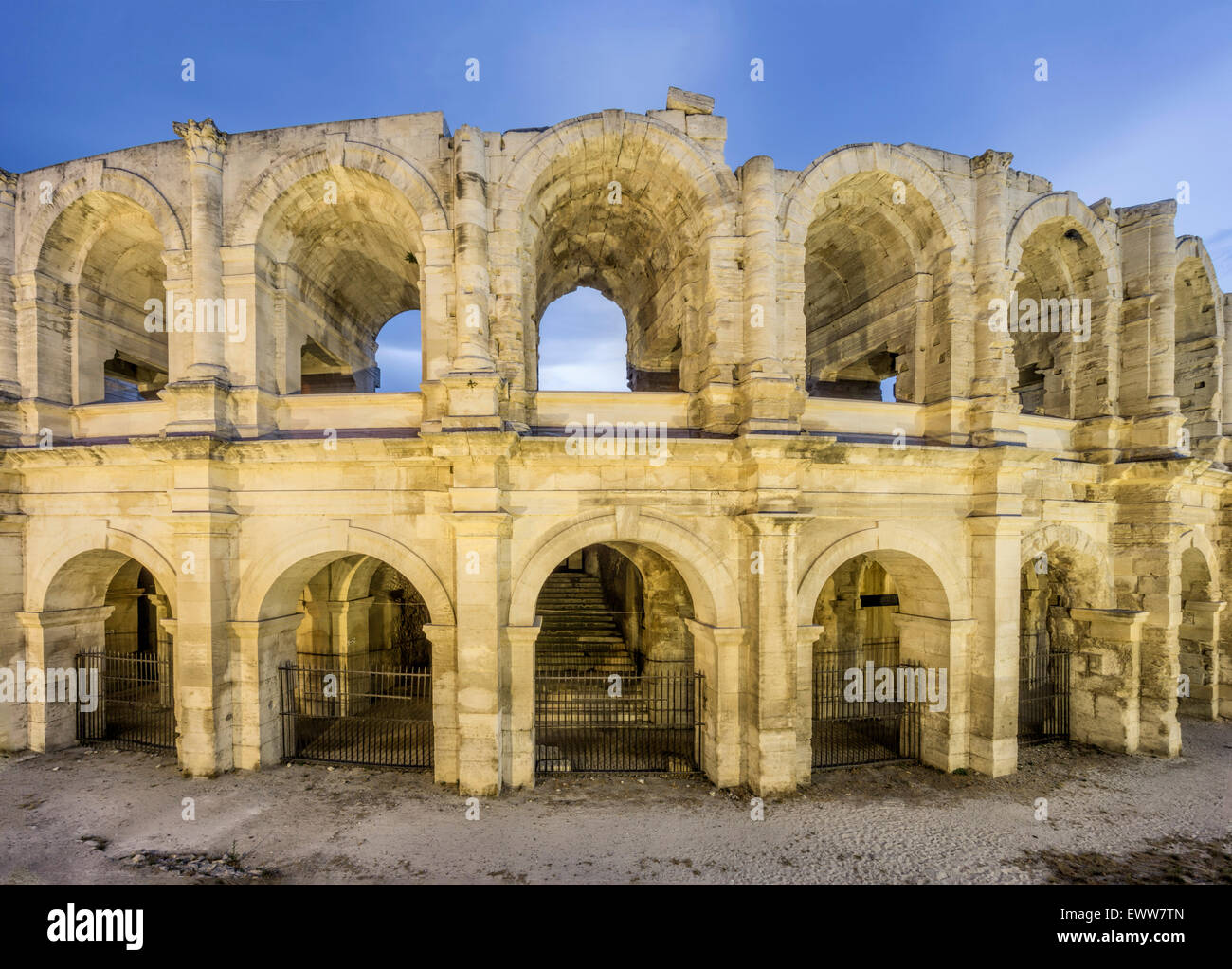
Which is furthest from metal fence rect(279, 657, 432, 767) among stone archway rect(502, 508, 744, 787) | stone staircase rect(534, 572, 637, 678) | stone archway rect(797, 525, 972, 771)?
stone archway rect(797, 525, 972, 771)

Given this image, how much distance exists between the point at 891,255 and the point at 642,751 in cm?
1036

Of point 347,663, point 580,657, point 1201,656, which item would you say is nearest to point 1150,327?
point 1201,656

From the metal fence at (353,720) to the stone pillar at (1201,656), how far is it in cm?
1642

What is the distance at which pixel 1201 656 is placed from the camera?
1241cm

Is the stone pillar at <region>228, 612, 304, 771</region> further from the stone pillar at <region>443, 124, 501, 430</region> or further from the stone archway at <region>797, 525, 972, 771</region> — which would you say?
the stone archway at <region>797, 525, 972, 771</region>

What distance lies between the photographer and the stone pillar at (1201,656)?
12.2 m

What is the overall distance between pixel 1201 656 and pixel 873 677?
809cm

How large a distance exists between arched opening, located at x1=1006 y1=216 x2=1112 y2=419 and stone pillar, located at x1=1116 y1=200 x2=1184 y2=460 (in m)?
0.61

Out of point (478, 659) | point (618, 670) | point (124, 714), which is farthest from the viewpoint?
point (618, 670)

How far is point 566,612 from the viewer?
17703 mm

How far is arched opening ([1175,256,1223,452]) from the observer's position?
1243 cm

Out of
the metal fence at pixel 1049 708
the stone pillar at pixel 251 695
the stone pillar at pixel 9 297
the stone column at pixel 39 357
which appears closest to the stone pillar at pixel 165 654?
the stone pillar at pixel 251 695

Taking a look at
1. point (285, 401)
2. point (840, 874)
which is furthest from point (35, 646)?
point (840, 874)

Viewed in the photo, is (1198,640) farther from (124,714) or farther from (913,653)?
(124,714)
